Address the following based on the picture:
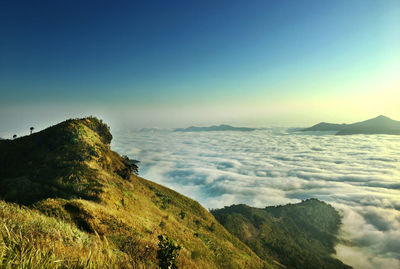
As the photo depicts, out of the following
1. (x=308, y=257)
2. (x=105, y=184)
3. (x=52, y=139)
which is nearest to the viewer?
(x=105, y=184)

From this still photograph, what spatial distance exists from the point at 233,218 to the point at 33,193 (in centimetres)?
16159

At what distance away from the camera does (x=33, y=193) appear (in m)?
18.8

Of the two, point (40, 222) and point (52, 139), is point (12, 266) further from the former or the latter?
point (52, 139)

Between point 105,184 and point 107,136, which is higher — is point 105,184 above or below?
below

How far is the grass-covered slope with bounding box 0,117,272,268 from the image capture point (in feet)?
12.3

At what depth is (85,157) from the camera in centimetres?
3006

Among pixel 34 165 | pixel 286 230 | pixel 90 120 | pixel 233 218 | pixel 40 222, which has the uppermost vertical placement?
pixel 90 120

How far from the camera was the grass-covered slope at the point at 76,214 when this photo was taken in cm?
375

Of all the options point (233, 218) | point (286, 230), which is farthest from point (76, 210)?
point (286, 230)

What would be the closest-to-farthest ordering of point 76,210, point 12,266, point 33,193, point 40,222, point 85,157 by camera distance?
point 12,266 → point 40,222 → point 76,210 → point 33,193 → point 85,157

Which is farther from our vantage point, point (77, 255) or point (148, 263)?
point (148, 263)

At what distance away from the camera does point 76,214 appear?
1352 centimetres

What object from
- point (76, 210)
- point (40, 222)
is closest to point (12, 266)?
point (40, 222)

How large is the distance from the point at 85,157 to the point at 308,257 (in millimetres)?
184547
